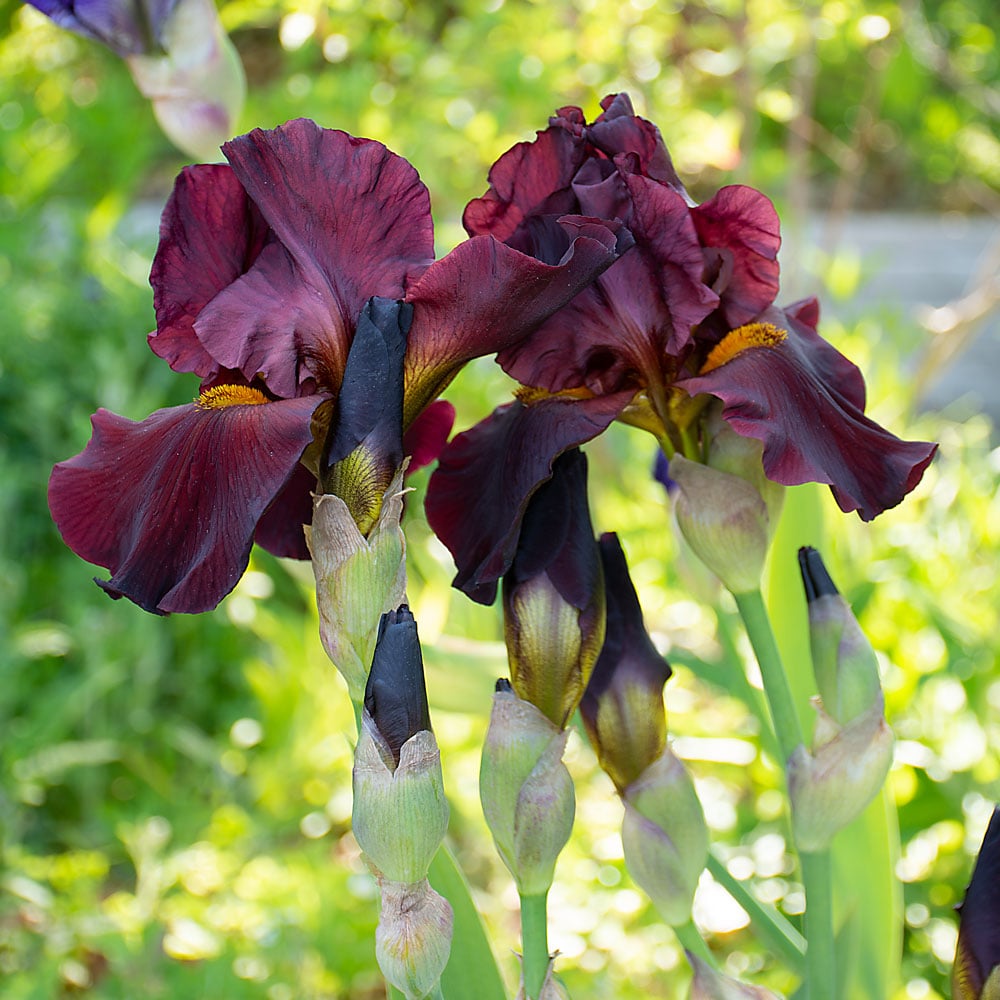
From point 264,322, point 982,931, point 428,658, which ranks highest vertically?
point 264,322

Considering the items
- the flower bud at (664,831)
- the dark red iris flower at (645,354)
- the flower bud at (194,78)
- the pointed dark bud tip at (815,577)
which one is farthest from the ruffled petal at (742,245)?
the flower bud at (194,78)

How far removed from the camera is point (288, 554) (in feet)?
1.74

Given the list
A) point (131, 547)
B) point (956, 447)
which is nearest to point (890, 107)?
point (956, 447)

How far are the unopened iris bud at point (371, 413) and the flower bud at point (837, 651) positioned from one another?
0.21 meters

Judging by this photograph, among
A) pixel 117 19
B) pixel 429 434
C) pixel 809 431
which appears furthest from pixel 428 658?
pixel 117 19

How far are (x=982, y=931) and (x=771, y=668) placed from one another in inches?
5.5

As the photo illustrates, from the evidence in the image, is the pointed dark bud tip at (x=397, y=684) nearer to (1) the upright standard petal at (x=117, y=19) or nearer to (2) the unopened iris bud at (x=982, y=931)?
(2) the unopened iris bud at (x=982, y=931)

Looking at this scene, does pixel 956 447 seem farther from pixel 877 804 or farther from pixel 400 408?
pixel 400 408

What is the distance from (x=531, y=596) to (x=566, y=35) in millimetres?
1418

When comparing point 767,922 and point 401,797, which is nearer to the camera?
point 401,797

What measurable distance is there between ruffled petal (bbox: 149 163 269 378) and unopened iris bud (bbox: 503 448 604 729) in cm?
16

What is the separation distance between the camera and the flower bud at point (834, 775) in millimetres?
524

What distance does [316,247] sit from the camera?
474 mm

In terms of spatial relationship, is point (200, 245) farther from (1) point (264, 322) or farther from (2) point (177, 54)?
(2) point (177, 54)
